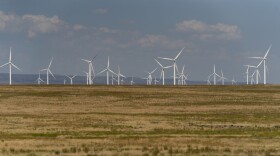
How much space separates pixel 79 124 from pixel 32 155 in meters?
25.2

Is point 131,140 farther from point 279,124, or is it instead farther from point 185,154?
point 279,124

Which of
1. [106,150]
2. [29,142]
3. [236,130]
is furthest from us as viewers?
[236,130]

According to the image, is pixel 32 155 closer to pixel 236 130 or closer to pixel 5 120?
pixel 236 130

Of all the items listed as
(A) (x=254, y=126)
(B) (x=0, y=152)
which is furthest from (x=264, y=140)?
(B) (x=0, y=152)

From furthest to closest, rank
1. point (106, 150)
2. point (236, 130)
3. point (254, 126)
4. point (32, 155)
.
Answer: point (254, 126) → point (236, 130) → point (106, 150) → point (32, 155)

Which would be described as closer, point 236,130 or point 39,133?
point 39,133

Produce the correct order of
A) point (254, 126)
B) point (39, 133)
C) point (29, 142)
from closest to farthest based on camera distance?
point (29, 142), point (39, 133), point (254, 126)

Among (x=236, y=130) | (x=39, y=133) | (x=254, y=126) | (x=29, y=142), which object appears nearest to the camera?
(x=29, y=142)

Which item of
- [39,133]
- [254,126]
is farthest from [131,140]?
[254,126]

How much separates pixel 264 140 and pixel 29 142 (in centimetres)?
2032

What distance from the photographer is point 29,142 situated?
45.7 meters

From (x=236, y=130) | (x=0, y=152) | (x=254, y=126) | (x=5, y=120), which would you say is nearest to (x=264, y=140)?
(x=236, y=130)

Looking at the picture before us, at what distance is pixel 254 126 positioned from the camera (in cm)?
6159

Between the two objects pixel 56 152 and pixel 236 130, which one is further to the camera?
pixel 236 130
